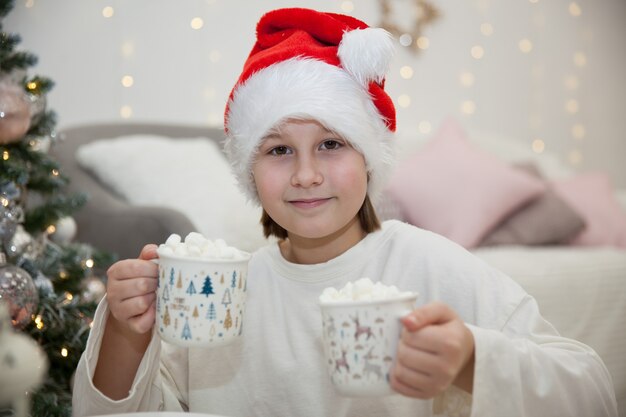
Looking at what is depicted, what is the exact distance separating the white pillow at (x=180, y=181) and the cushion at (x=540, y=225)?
1.17 meters

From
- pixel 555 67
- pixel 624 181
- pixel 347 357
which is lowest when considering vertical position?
pixel 624 181

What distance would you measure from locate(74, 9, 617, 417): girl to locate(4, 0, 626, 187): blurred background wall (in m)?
1.78

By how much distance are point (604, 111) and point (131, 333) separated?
434 cm

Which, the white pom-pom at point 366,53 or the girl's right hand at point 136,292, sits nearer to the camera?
the girl's right hand at point 136,292

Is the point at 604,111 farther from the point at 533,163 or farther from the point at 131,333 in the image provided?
the point at 131,333

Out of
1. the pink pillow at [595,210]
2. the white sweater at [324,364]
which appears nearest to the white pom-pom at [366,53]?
the white sweater at [324,364]

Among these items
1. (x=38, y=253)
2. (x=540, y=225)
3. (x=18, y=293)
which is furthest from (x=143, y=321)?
(x=540, y=225)

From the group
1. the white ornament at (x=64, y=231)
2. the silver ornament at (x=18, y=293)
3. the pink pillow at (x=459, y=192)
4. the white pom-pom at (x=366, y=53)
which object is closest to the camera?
the white pom-pom at (x=366, y=53)

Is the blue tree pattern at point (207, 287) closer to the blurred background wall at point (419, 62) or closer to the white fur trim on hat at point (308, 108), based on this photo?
the white fur trim on hat at point (308, 108)

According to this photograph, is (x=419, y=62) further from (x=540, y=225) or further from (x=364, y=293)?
(x=364, y=293)

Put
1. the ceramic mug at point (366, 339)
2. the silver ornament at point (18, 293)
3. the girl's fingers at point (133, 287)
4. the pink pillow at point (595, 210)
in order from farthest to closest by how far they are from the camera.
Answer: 1. the pink pillow at point (595, 210)
2. the silver ornament at point (18, 293)
3. the girl's fingers at point (133, 287)
4. the ceramic mug at point (366, 339)

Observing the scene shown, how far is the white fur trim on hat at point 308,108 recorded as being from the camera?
1.24 meters

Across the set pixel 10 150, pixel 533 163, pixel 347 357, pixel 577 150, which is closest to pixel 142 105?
pixel 10 150

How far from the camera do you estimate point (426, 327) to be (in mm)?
828
